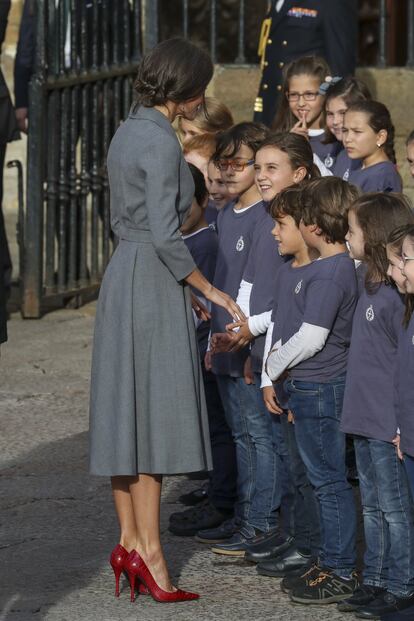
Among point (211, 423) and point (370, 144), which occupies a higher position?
point (370, 144)

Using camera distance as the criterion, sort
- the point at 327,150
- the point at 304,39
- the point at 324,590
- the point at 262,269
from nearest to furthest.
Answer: the point at 324,590, the point at 262,269, the point at 327,150, the point at 304,39

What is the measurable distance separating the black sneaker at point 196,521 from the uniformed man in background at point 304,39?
2716 mm

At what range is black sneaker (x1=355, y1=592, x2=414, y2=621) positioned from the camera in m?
4.43

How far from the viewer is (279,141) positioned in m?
5.05

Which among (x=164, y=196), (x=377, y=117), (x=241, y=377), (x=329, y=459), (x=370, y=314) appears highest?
(x=377, y=117)

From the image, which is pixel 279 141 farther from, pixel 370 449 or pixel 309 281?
pixel 370 449

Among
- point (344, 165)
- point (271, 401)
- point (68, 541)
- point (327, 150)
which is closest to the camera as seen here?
point (271, 401)

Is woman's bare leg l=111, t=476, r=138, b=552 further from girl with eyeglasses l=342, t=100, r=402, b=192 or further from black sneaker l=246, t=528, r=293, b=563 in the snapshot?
girl with eyeglasses l=342, t=100, r=402, b=192

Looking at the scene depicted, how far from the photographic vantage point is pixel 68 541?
5.24 metres

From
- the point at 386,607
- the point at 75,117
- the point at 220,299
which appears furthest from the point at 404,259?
the point at 75,117

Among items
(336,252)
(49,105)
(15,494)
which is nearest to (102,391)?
(336,252)

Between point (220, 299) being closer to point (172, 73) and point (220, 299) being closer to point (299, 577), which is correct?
point (172, 73)

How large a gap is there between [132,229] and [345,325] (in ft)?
2.35

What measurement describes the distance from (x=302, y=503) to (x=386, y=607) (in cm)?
55
